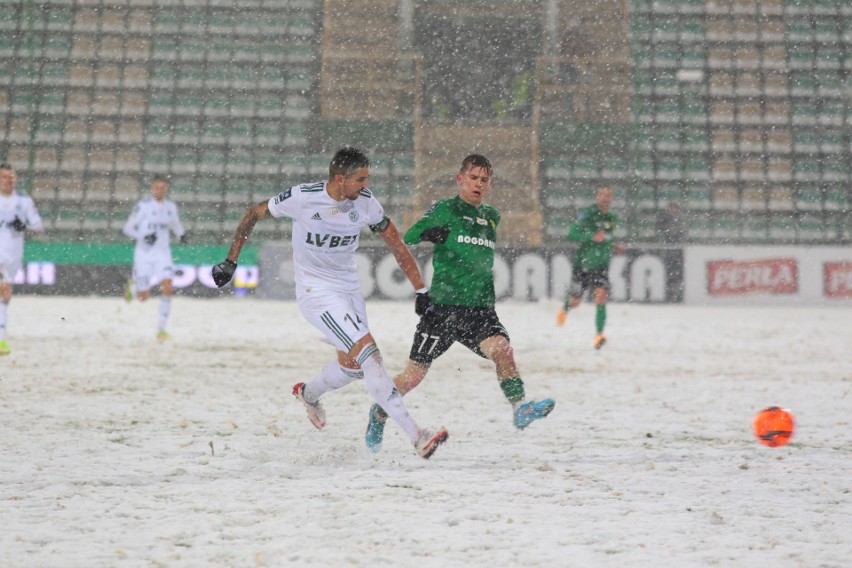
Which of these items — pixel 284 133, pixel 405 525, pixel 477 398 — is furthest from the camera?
pixel 284 133

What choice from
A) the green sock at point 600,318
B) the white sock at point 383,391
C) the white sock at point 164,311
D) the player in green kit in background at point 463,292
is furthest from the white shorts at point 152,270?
the white sock at point 383,391

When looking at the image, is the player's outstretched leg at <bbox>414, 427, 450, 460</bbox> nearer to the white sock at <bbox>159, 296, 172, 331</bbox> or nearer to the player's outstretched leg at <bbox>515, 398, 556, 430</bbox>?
the player's outstretched leg at <bbox>515, 398, 556, 430</bbox>

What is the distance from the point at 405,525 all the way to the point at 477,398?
4.06m

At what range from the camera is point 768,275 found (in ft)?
69.4

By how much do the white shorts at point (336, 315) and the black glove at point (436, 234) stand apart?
0.57 meters

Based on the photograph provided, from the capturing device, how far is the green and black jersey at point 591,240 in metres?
13.0

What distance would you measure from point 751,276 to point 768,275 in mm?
355

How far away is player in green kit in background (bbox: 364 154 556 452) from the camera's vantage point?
6.03 metres

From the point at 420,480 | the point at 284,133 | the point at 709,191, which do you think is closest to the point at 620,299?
the point at 709,191

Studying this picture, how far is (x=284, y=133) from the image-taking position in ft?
82.4

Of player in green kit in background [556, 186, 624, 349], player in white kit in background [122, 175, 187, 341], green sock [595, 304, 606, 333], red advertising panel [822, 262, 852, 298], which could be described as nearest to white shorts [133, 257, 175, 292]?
player in white kit in background [122, 175, 187, 341]

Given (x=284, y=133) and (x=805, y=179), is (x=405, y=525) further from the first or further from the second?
(x=805, y=179)

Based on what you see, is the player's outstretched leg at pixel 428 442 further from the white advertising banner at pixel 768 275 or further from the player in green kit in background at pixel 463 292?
the white advertising banner at pixel 768 275

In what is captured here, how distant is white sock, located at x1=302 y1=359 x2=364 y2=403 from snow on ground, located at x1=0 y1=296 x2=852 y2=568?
32 cm
